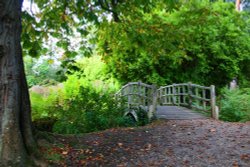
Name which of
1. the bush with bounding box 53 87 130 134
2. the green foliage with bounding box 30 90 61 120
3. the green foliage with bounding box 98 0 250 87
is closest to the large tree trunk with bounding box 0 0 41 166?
the bush with bounding box 53 87 130 134

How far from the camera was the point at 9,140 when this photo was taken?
5.21 meters

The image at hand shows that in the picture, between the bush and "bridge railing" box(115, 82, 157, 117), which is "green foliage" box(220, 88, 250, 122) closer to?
"bridge railing" box(115, 82, 157, 117)

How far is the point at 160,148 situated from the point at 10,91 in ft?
10.4

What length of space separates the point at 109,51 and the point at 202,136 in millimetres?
10544

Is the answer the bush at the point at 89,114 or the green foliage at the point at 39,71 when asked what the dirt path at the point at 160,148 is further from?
the green foliage at the point at 39,71

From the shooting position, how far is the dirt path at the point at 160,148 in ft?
19.7

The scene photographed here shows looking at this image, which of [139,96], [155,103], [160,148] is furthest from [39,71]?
[160,148]

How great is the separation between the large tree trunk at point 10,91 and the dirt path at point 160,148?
0.90m

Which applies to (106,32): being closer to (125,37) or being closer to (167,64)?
(125,37)

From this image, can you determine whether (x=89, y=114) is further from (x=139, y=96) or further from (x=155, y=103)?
(x=139, y=96)

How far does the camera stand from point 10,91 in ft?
17.3

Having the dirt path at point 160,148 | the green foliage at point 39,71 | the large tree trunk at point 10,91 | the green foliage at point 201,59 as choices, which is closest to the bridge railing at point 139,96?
the green foliage at point 201,59

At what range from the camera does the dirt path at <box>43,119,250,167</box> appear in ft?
19.7

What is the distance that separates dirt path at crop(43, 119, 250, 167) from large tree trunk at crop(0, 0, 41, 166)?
2.96ft
